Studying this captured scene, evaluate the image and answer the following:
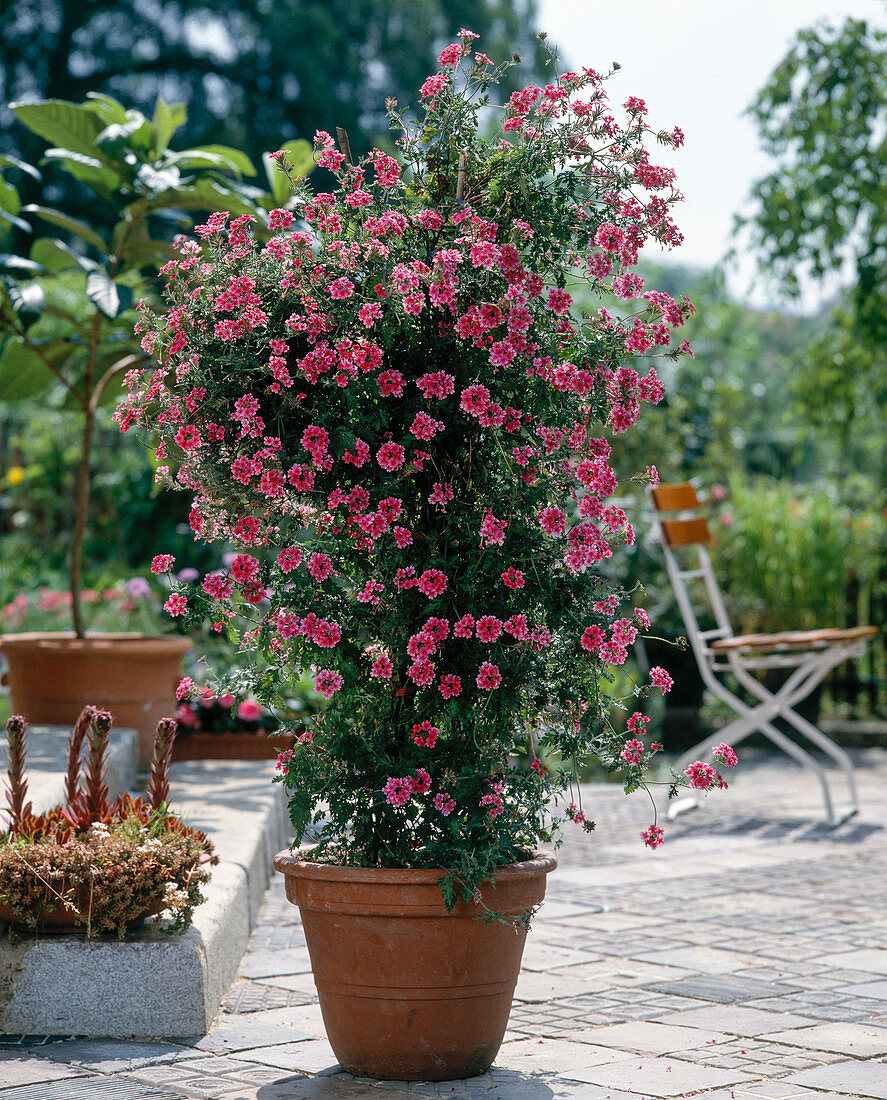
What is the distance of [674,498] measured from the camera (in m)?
6.21

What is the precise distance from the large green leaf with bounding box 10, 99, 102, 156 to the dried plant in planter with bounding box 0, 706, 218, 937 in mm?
2796

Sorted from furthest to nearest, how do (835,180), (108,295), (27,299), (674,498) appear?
(835,180), (674,498), (27,299), (108,295)

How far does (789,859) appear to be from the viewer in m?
5.38

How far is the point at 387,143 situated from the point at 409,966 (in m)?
13.6

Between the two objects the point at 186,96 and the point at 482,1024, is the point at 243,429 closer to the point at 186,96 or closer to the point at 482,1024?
the point at 482,1024

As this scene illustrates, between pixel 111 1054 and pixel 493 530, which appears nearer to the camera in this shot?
pixel 493 530

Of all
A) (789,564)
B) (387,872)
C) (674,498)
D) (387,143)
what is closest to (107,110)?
(674,498)

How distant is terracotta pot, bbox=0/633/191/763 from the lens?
523 centimetres

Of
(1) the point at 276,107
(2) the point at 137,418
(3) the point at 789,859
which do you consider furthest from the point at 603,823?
(1) the point at 276,107

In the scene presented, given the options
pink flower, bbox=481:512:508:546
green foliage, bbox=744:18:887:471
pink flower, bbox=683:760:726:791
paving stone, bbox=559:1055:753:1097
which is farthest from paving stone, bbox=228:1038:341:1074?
green foliage, bbox=744:18:887:471

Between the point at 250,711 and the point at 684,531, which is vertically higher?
the point at 684,531

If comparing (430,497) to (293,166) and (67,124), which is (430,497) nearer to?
(293,166)

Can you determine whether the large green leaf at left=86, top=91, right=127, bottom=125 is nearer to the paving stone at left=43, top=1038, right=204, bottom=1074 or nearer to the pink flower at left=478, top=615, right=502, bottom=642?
the pink flower at left=478, top=615, right=502, bottom=642

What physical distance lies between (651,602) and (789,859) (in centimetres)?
411
